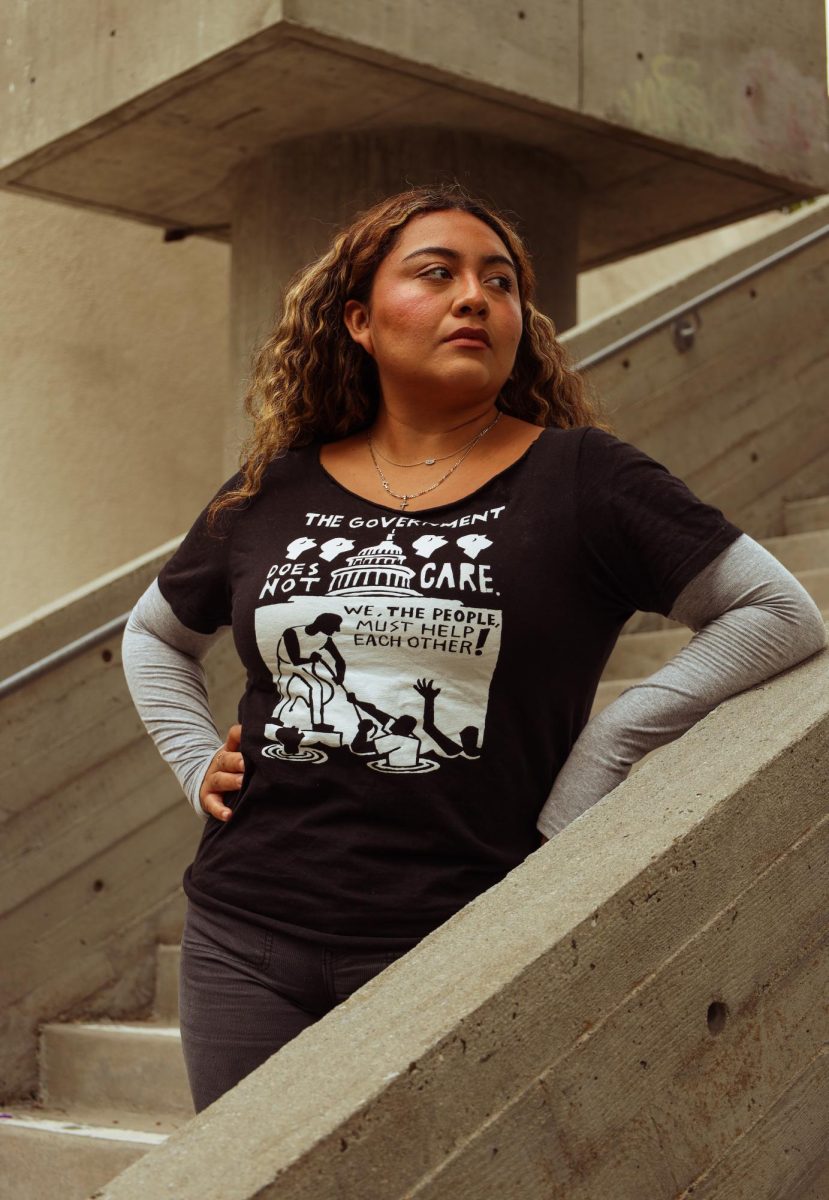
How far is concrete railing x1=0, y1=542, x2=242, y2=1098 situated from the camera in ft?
14.0

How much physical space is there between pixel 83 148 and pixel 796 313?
2691 mm

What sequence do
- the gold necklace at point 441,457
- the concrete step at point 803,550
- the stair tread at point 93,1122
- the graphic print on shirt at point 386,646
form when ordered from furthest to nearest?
the concrete step at point 803,550 → the stair tread at point 93,1122 → the gold necklace at point 441,457 → the graphic print on shirt at point 386,646

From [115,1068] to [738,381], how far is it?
3243 mm

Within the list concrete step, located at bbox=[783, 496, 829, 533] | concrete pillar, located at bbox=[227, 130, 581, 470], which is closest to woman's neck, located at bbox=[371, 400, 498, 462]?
concrete pillar, located at bbox=[227, 130, 581, 470]

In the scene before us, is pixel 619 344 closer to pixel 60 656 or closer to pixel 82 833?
pixel 60 656

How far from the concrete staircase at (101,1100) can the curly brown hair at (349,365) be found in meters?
1.86

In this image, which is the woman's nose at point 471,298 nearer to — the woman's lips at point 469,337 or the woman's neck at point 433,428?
the woman's lips at point 469,337

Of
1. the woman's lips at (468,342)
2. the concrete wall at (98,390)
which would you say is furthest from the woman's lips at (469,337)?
the concrete wall at (98,390)

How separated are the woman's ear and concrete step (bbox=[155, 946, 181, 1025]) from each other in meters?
2.50

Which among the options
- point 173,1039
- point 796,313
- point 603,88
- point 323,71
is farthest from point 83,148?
point 173,1039

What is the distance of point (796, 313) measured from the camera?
6.02 meters

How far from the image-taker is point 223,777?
213 centimetres

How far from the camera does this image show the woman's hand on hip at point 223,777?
2.12 metres

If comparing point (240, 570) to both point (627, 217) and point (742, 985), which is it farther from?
point (627, 217)
